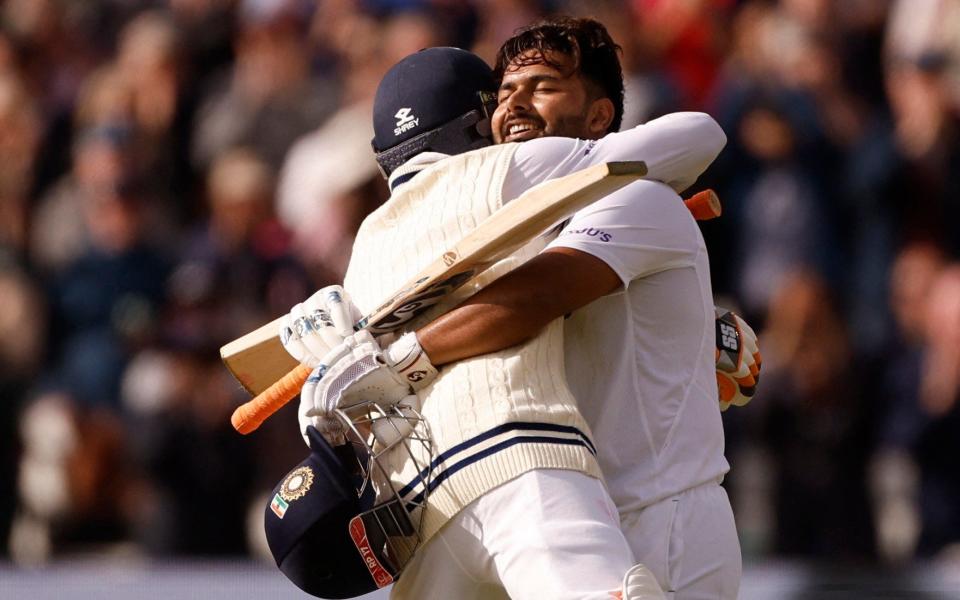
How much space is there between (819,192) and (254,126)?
2913mm

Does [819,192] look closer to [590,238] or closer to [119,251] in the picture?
[119,251]

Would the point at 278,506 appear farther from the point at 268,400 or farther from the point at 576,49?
the point at 576,49

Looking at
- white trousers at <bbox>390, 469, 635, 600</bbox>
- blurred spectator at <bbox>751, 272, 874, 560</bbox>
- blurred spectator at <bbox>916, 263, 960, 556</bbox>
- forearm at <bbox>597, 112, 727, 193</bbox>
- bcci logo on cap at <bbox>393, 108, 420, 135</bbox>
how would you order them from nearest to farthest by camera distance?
white trousers at <bbox>390, 469, 635, 600</bbox> < forearm at <bbox>597, 112, 727, 193</bbox> < bcci logo on cap at <bbox>393, 108, 420, 135</bbox> < blurred spectator at <bbox>916, 263, 960, 556</bbox> < blurred spectator at <bbox>751, 272, 874, 560</bbox>

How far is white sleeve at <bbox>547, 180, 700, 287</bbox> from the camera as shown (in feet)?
9.96

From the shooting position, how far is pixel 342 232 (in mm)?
7141

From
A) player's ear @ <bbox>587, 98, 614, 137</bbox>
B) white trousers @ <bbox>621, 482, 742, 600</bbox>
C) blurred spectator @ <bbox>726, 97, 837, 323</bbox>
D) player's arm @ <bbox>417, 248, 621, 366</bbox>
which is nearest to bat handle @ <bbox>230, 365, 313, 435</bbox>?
player's arm @ <bbox>417, 248, 621, 366</bbox>

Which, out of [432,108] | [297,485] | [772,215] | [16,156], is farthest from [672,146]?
[16,156]

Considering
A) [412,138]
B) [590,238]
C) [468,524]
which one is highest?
[412,138]

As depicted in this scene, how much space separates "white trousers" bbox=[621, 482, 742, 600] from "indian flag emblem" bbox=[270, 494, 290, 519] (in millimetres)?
650

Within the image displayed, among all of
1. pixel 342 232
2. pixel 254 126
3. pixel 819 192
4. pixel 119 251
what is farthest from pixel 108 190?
pixel 819 192

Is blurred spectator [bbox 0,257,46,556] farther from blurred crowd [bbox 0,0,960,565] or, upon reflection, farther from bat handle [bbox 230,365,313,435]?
bat handle [bbox 230,365,313,435]

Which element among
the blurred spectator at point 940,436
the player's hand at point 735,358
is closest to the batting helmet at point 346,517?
the player's hand at point 735,358

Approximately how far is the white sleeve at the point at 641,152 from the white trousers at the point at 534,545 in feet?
1.91

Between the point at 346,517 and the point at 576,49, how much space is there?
1.18 m
